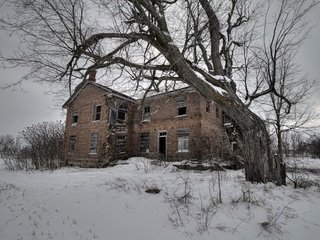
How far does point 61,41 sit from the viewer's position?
6.11m

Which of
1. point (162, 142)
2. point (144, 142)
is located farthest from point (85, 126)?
point (162, 142)

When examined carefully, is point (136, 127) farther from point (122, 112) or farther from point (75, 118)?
point (75, 118)

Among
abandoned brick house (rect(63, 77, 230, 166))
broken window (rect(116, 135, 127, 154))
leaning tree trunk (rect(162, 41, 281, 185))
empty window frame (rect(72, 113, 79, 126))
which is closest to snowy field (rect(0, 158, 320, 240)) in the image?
leaning tree trunk (rect(162, 41, 281, 185))

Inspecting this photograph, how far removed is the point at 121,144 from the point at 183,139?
622cm

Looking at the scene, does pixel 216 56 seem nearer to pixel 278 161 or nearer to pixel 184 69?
pixel 184 69

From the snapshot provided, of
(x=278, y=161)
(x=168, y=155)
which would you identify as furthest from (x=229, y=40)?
(x=168, y=155)

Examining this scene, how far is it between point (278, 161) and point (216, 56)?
14.5 feet

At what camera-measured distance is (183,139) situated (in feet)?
58.1

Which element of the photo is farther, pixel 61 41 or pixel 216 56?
pixel 216 56

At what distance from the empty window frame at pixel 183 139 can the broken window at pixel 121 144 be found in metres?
5.55

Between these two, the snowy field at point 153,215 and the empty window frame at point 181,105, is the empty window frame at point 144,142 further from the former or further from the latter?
the snowy field at point 153,215

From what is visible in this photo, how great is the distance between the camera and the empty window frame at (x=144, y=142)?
19.8 meters

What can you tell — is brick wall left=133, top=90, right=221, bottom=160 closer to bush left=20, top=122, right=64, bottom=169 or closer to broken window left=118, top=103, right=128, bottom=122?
broken window left=118, top=103, right=128, bottom=122

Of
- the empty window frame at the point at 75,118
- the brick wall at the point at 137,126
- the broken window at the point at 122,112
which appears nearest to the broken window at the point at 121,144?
the brick wall at the point at 137,126
